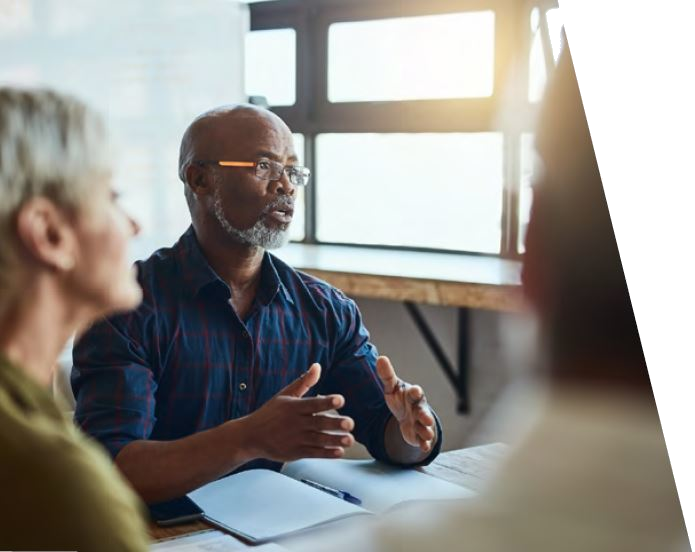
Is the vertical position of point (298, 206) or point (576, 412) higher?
point (298, 206)

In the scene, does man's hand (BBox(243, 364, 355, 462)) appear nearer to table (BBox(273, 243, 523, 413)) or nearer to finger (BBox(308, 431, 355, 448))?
finger (BBox(308, 431, 355, 448))

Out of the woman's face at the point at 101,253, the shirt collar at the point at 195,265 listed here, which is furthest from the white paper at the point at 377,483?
the woman's face at the point at 101,253

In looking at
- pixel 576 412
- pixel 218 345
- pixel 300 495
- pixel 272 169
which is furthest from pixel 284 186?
pixel 576 412

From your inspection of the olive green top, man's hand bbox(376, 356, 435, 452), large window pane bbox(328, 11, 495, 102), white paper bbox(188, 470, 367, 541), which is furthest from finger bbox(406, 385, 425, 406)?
the olive green top

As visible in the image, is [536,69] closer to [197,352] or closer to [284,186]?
[284,186]

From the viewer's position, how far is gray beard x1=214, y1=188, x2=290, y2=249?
1.92ft

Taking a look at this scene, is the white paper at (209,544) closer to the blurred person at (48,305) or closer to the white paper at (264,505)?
the white paper at (264,505)

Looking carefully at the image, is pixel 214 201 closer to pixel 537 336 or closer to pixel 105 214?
pixel 105 214

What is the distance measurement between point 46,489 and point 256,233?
255 millimetres

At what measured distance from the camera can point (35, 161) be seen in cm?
40

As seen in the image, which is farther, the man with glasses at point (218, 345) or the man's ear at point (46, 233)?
the man with glasses at point (218, 345)

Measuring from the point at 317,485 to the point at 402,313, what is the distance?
15cm

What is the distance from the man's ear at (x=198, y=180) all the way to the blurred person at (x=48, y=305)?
130mm

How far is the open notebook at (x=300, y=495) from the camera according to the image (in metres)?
0.62
